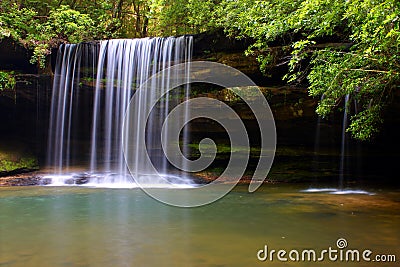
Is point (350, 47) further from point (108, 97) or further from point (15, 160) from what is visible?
point (15, 160)

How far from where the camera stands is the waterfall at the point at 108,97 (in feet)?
38.2

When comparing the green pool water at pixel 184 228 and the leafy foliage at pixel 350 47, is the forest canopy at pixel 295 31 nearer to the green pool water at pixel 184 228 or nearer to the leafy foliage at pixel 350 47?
the leafy foliage at pixel 350 47

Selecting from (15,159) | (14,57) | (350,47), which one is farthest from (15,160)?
(350,47)

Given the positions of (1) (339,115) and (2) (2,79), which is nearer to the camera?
(1) (339,115)

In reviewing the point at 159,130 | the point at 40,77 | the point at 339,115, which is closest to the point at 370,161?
the point at 339,115

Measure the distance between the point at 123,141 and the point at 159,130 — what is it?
1234 mm

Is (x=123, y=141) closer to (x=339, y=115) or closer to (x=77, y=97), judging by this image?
(x=77, y=97)

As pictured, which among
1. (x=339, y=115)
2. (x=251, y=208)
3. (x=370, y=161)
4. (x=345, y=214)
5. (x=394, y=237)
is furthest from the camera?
(x=370, y=161)

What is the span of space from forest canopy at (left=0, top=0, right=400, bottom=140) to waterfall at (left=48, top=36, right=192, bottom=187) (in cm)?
106

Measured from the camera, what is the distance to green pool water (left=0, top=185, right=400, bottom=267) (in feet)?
14.7

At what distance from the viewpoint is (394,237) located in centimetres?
509

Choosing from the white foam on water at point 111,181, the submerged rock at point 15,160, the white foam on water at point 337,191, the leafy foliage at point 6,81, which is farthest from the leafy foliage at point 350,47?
the submerged rock at point 15,160

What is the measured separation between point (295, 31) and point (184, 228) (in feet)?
14.3

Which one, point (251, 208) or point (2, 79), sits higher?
point (2, 79)
